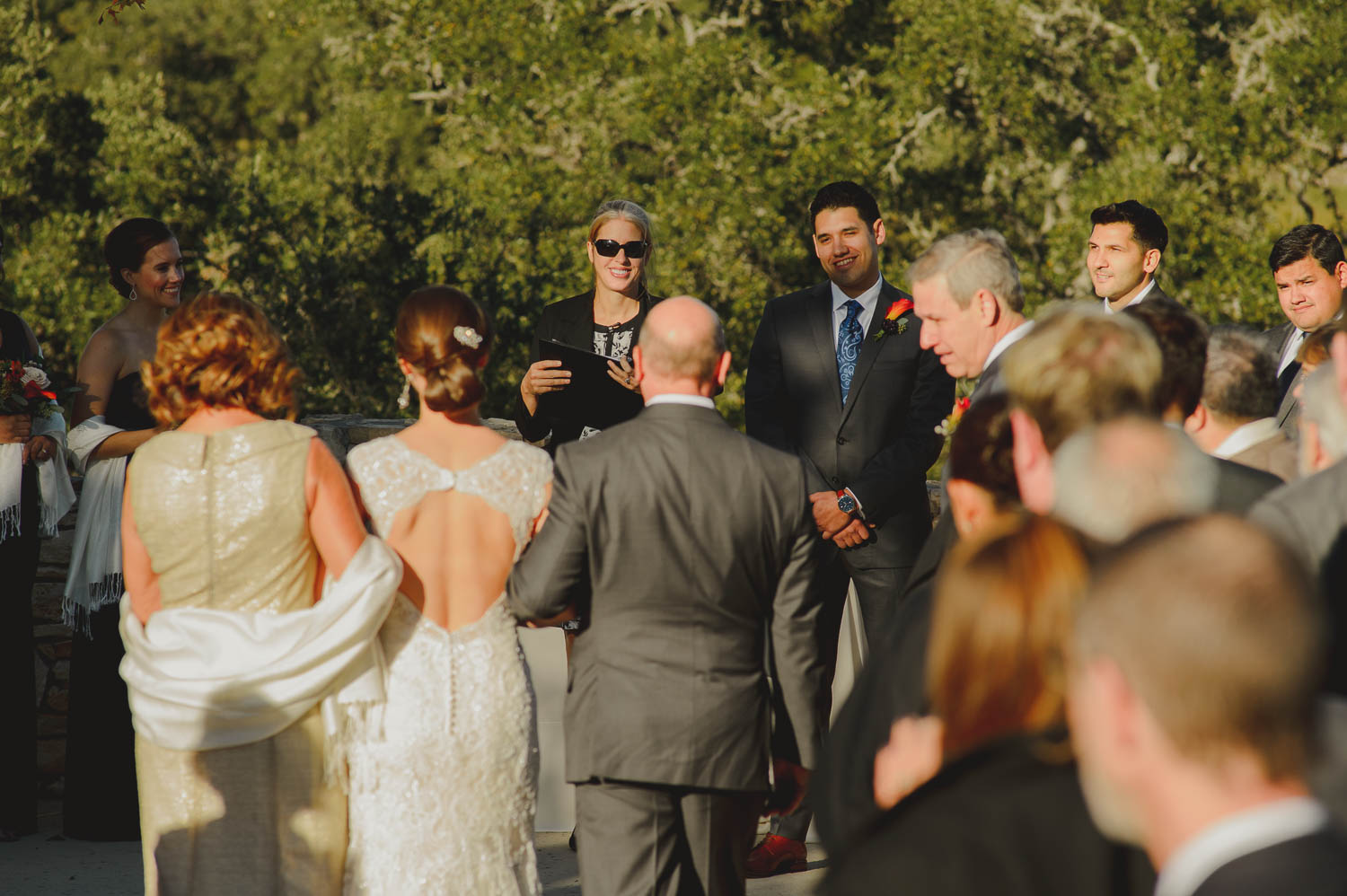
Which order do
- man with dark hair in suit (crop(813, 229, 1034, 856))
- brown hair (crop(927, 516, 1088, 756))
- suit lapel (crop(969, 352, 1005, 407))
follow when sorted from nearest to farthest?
brown hair (crop(927, 516, 1088, 756)) < man with dark hair in suit (crop(813, 229, 1034, 856)) < suit lapel (crop(969, 352, 1005, 407))

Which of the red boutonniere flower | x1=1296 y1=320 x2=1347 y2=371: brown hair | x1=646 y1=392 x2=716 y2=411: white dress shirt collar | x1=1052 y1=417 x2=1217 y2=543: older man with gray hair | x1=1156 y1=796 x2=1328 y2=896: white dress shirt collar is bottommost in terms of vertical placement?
x1=1156 y1=796 x2=1328 y2=896: white dress shirt collar

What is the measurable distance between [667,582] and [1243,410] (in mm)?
1484

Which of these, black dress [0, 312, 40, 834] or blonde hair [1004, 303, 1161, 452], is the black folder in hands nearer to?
black dress [0, 312, 40, 834]

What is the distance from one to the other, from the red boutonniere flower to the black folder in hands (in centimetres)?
89

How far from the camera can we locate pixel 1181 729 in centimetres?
139

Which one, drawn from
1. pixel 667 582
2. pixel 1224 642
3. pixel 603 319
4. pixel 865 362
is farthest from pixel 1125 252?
pixel 1224 642

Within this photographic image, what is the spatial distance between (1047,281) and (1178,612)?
41.6 ft

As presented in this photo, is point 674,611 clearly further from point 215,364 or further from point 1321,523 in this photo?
point 1321,523

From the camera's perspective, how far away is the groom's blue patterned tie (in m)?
4.94

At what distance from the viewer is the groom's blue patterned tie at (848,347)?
4.94 m

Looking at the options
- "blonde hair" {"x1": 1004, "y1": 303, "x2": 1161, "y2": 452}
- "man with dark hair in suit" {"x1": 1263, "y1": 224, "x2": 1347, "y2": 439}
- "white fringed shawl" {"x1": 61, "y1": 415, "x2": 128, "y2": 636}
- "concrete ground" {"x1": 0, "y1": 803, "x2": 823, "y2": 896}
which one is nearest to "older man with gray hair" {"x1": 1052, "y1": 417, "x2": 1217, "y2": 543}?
"blonde hair" {"x1": 1004, "y1": 303, "x2": 1161, "y2": 452}

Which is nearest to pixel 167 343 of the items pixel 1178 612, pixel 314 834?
pixel 314 834

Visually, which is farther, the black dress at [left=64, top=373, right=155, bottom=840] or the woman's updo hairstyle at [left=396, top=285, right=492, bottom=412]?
the black dress at [left=64, top=373, right=155, bottom=840]

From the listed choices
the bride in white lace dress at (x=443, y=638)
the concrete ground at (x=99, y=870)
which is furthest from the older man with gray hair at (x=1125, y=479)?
the concrete ground at (x=99, y=870)
